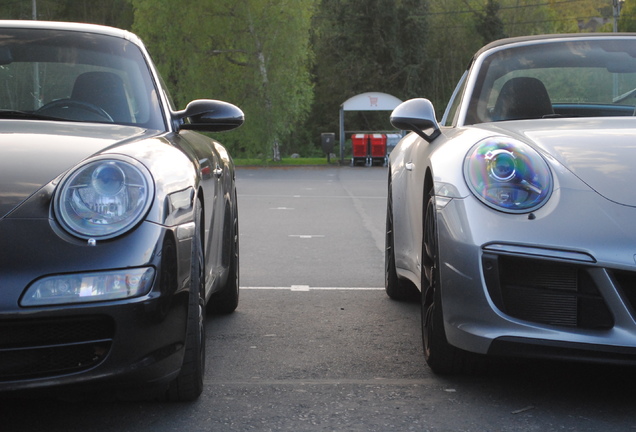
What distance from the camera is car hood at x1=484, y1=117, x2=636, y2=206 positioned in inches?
135

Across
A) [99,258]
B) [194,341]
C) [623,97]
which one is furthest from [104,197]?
[623,97]

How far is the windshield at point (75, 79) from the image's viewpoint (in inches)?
164

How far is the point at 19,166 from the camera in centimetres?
313

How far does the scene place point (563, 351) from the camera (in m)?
3.30

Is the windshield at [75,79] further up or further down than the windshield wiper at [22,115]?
further up

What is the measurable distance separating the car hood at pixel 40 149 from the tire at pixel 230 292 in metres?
1.61

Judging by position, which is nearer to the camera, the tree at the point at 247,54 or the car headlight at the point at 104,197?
the car headlight at the point at 104,197

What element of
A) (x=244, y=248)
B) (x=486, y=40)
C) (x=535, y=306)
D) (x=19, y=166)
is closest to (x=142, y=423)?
(x=19, y=166)

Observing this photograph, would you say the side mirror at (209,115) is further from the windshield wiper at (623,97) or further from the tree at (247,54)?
the tree at (247,54)

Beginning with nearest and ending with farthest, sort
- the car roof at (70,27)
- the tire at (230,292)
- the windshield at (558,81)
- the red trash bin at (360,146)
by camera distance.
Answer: the car roof at (70,27) < the windshield at (558,81) < the tire at (230,292) < the red trash bin at (360,146)

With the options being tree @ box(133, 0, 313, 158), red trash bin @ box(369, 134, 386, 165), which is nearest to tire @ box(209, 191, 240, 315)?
red trash bin @ box(369, 134, 386, 165)

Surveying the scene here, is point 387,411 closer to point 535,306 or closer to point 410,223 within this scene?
point 535,306

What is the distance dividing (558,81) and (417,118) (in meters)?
1.03

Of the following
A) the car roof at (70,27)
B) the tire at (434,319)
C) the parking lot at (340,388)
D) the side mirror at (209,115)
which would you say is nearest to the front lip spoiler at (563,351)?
the parking lot at (340,388)
